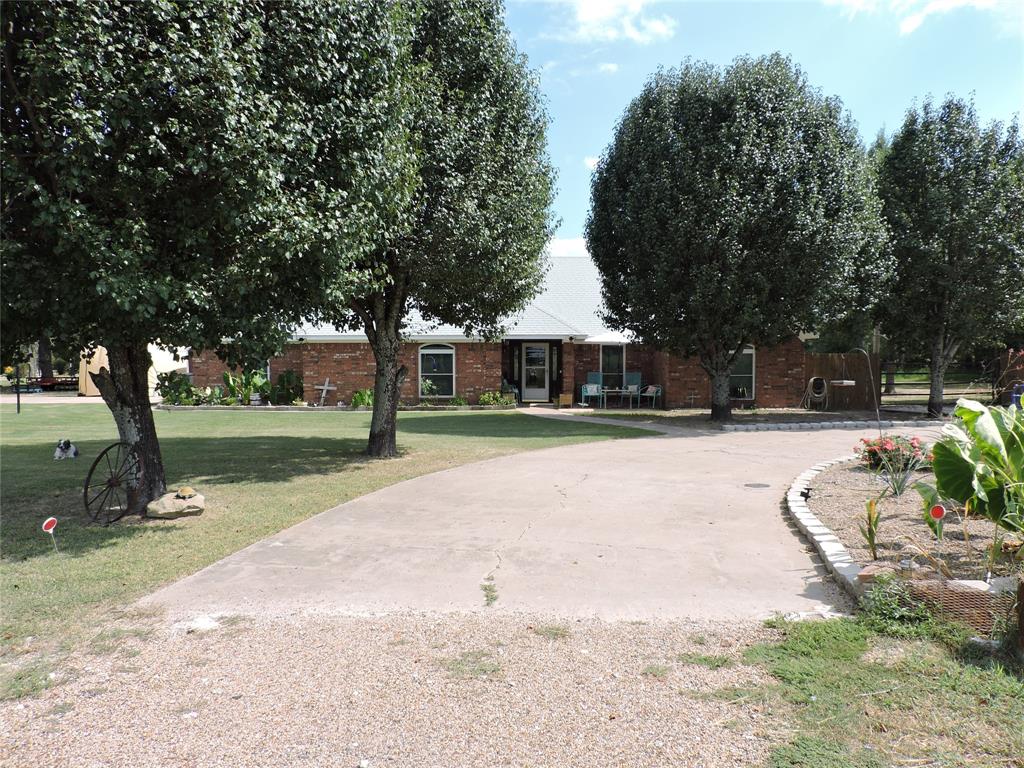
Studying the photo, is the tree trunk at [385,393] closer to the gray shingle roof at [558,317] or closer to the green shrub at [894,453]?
the green shrub at [894,453]

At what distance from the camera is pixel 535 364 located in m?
24.0

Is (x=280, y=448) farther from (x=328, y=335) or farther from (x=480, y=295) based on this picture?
(x=328, y=335)

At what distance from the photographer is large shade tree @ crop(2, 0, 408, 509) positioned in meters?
5.13

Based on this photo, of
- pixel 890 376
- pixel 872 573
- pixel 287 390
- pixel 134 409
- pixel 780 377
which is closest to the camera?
pixel 872 573

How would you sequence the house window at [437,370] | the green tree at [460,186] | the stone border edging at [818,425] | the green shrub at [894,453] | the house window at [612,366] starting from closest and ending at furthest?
the green shrub at [894,453] < the green tree at [460,186] < the stone border edging at [818,425] < the house window at [437,370] < the house window at [612,366]

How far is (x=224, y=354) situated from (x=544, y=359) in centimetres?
1761

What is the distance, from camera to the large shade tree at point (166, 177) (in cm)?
513

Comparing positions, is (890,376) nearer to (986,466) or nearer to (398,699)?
(986,466)

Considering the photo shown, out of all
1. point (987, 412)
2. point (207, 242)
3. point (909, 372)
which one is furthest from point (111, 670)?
point (909, 372)

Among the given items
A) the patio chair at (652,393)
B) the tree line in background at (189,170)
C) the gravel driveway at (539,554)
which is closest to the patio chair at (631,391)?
the patio chair at (652,393)

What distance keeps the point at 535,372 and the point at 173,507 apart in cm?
1778

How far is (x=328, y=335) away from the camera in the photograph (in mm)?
22312

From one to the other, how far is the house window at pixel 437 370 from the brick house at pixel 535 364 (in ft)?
0.11

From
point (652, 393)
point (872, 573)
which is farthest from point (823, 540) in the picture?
point (652, 393)
